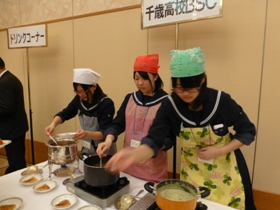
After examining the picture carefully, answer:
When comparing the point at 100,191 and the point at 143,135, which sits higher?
the point at 143,135

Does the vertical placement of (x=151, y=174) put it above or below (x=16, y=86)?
below

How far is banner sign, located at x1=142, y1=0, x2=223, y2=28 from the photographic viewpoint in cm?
144

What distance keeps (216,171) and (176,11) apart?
1.10 metres

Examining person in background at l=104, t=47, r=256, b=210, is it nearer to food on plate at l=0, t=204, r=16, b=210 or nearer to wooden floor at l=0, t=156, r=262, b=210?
food on plate at l=0, t=204, r=16, b=210

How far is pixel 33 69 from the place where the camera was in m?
3.14

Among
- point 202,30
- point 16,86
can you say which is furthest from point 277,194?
point 16,86

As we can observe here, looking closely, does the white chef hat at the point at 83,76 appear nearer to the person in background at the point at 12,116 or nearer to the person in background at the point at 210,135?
the person in background at the point at 210,135

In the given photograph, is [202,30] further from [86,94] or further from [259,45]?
[86,94]

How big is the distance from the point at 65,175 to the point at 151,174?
481 millimetres

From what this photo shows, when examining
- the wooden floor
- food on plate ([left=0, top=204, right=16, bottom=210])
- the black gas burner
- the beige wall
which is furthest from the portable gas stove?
the wooden floor

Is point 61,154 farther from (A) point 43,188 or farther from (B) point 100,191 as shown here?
(B) point 100,191

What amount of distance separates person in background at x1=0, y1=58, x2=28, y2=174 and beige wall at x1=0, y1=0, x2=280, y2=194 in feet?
1.97

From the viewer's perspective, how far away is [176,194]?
85 centimetres

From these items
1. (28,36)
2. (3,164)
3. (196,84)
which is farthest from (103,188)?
(3,164)
